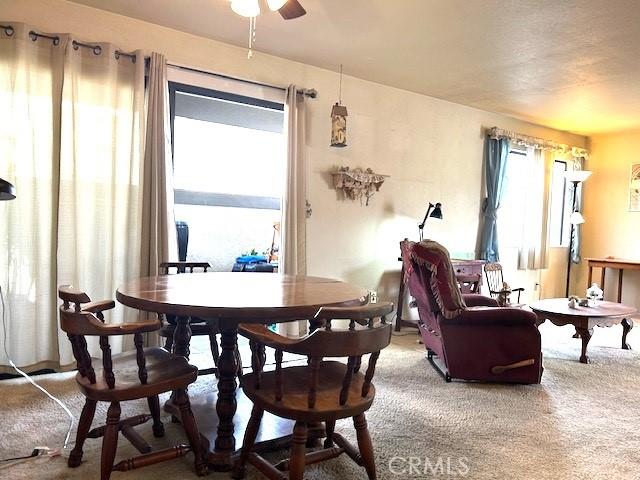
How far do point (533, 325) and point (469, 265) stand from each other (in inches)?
69.5

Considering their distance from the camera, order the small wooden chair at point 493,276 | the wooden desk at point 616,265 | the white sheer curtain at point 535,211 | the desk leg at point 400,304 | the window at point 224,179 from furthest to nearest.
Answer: the white sheer curtain at point 535,211 < the wooden desk at point 616,265 < the window at point 224,179 < the small wooden chair at point 493,276 < the desk leg at point 400,304

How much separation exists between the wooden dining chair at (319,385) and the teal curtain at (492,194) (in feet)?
13.6

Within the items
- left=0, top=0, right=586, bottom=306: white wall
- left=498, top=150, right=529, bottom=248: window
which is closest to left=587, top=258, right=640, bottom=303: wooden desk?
left=498, top=150, right=529, bottom=248: window

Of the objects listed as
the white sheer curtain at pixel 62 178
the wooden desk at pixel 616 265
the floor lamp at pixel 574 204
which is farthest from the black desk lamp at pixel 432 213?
the white sheer curtain at pixel 62 178

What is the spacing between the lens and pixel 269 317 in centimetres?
172

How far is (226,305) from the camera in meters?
1.71

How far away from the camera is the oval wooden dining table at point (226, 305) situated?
5.60ft

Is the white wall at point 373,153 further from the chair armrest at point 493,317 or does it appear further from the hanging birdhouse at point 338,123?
the chair armrest at point 493,317

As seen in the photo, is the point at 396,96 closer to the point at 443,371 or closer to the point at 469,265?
the point at 469,265

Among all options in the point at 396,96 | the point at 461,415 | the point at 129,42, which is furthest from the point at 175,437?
the point at 396,96

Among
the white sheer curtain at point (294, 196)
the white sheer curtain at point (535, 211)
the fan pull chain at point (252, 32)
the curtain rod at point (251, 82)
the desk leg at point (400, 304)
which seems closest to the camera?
the fan pull chain at point (252, 32)

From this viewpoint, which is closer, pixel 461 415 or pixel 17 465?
pixel 17 465

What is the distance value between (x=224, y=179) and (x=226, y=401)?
438 centimetres

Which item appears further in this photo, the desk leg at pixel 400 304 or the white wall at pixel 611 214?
the white wall at pixel 611 214
